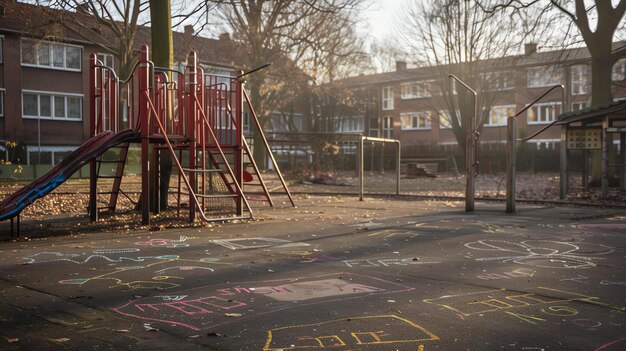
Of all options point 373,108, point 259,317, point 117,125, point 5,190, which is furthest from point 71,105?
point 259,317

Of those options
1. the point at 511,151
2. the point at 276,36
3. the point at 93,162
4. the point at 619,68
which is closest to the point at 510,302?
the point at 511,151

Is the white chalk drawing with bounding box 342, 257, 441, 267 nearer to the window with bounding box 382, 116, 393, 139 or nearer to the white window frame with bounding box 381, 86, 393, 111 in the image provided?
the window with bounding box 382, 116, 393, 139

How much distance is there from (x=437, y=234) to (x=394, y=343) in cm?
600

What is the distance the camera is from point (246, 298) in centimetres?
537

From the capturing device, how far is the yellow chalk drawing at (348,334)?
4.04m

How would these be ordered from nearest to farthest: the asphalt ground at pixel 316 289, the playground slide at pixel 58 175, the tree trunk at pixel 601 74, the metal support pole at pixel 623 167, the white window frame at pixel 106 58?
the asphalt ground at pixel 316 289 < the playground slide at pixel 58 175 < the metal support pole at pixel 623 167 < the tree trunk at pixel 601 74 < the white window frame at pixel 106 58

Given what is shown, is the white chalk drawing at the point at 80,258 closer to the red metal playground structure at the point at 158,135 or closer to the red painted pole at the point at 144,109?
the red metal playground structure at the point at 158,135

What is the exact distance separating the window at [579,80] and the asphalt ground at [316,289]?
40.4 metres

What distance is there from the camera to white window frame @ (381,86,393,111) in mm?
61969

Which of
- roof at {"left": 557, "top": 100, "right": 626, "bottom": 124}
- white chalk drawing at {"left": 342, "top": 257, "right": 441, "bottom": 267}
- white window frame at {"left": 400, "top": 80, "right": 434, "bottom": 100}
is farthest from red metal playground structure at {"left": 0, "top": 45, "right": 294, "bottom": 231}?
white window frame at {"left": 400, "top": 80, "right": 434, "bottom": 100}

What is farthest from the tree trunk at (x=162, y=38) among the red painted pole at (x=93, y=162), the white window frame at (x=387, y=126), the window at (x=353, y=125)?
the window at (x=353, y=125)

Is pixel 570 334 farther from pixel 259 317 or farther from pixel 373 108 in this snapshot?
pixel 373 108

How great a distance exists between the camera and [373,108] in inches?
2470

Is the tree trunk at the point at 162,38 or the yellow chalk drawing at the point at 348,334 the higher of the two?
the tree trunk at the point at 162,38
